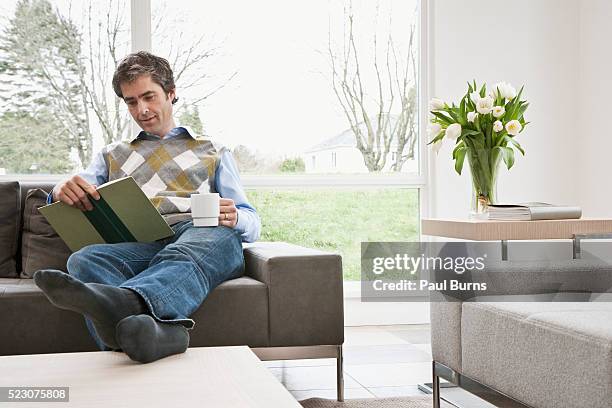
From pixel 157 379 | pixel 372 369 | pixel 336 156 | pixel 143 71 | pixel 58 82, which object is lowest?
pixel 372 369

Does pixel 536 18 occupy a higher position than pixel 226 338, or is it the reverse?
pixel 536 18

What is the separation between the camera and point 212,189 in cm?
302

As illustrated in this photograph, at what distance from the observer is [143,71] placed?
293cm

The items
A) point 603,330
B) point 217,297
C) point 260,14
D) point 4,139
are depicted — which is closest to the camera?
point 603,330

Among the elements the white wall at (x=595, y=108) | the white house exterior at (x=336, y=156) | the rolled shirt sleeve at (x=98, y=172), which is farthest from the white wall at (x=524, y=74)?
the rolled shirt sleeve at (x=98, y=172)

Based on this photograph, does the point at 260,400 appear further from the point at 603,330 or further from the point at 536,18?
the point at 536,18

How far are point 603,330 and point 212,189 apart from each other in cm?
171

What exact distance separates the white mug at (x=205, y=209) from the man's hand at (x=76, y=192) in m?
0.30

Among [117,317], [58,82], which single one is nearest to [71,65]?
[58,82]

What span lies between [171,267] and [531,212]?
4.16 feet

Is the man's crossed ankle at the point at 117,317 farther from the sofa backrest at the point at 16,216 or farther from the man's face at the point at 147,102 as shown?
the sofa backrest at the point at 16,216

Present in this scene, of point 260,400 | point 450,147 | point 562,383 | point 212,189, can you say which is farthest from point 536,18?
point 260,400

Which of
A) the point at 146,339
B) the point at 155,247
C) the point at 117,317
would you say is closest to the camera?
the point at 146,339

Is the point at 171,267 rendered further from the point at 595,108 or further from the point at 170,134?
the point at 595,108
